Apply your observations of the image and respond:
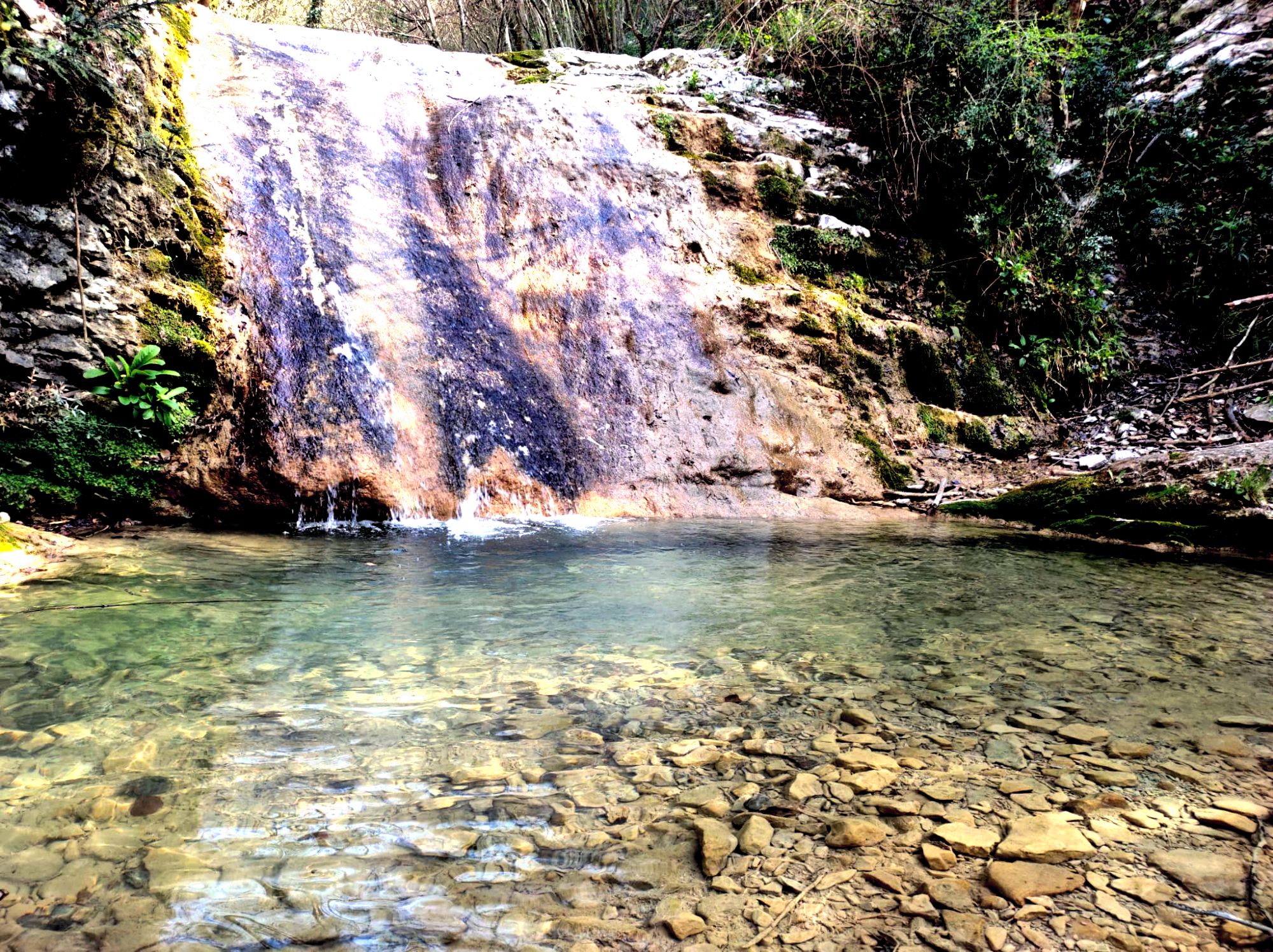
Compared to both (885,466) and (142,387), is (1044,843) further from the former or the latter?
(885,466)

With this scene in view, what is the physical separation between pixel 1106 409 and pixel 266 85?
29.9 ft

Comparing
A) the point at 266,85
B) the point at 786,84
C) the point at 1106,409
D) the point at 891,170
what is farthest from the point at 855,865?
the point at 786,84

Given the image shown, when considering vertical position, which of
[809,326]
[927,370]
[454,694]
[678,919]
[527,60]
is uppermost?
[527,60]

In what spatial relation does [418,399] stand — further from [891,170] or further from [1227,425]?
[1227,425]

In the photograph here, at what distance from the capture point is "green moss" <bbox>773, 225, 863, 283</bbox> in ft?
26.5

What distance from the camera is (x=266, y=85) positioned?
721 centimetres

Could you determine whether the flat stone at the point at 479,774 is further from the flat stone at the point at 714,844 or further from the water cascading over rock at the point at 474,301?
the water cascading over rock at the point at 474,301

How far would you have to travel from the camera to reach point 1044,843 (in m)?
1.61

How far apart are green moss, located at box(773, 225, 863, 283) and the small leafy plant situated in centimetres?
593

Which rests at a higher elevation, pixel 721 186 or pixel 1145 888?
pixel 721 186

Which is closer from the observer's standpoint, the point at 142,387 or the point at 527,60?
the point at 142,387

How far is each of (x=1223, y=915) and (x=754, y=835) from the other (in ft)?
2.87

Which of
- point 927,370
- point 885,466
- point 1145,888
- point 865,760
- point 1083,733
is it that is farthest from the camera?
point 927,370

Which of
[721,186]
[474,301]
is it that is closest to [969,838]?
[474,301]
